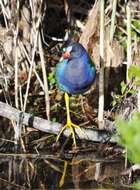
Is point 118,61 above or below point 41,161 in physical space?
above

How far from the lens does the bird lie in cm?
399

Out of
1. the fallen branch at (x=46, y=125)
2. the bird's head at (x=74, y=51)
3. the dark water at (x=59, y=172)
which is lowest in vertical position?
the dark water at (x=59, y=172)

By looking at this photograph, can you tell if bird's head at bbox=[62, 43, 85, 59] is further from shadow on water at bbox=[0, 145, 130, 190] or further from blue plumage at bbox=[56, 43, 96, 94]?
shadow on water at bbox=[0, 145, 130, 190]

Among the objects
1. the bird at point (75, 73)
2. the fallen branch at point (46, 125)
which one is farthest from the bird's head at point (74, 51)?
the fallen branch at point (46, 125)

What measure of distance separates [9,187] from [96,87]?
1.70 metres

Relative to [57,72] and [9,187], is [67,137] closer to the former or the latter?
[57,72]

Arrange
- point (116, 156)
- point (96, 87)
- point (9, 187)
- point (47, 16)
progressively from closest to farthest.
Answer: point (9, 187) < point (116, 156) < point (96, 87) < point (47, 16)

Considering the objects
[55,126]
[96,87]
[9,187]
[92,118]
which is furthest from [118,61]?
[9,187]

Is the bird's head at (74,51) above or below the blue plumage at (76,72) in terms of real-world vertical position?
above

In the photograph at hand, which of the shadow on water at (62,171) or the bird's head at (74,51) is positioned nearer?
the shadow on water at (62,171)

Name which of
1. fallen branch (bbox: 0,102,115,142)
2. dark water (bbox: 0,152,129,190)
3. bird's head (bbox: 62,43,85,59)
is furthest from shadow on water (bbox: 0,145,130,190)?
bird's head (bbox: 62,43,85,59)

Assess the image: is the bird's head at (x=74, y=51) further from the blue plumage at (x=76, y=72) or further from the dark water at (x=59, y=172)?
the dark water at (x=59, y=172)

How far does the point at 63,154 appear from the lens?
3.98 metres

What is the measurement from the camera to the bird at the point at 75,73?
3.99 m
